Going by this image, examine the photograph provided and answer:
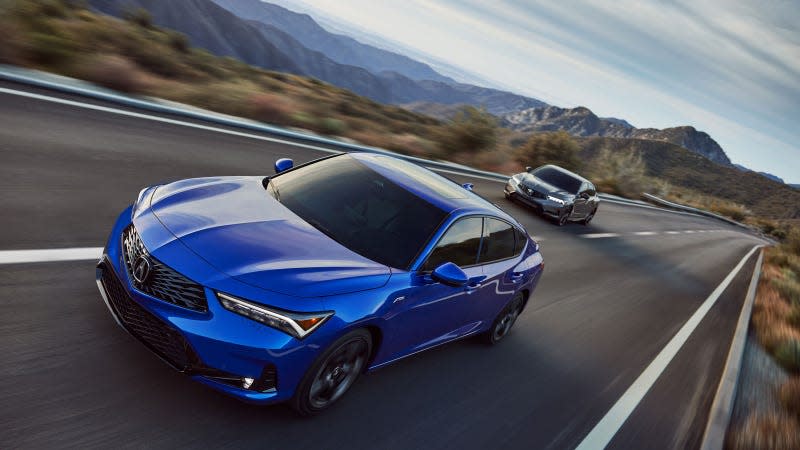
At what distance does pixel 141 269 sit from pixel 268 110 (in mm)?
10938

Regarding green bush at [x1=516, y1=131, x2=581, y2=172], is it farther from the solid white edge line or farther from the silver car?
the solid white edge line

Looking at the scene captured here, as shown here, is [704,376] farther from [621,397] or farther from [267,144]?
[267,144]

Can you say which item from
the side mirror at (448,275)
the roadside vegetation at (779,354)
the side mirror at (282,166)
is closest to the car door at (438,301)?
the side mirror at (448,275)

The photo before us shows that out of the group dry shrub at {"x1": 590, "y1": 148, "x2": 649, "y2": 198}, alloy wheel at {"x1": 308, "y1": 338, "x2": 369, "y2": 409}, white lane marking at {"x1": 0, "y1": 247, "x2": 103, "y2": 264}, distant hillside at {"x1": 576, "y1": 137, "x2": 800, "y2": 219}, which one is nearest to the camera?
alloy wheel at {"x1": 308, "y1": 338, "x2": 369, "y2": 409}

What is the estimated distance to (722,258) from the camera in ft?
65.8

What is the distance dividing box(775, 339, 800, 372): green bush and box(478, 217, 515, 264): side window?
5.43 meters

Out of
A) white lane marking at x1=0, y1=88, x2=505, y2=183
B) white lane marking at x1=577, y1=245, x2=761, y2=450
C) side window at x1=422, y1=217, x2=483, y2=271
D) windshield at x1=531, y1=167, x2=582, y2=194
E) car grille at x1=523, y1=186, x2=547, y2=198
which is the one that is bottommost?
white lane marking at x1=0, y1=88, x2=505, y2=183

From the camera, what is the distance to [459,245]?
4605mm

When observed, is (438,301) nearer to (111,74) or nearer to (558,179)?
(111,74)

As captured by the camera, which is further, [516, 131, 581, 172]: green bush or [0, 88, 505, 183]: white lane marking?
[516, 131, 581, 172]: green bush

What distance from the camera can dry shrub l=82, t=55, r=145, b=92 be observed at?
33.0 feet

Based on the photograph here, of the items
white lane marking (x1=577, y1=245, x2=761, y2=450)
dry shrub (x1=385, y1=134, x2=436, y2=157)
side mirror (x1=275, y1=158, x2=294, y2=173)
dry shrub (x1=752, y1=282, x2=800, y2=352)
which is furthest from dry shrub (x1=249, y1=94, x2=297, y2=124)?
dry shrub (x1=752, y1=282, x2=800, y2=352)

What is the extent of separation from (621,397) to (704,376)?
2.13 meters

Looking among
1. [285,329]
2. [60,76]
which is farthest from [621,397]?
[60,76]
